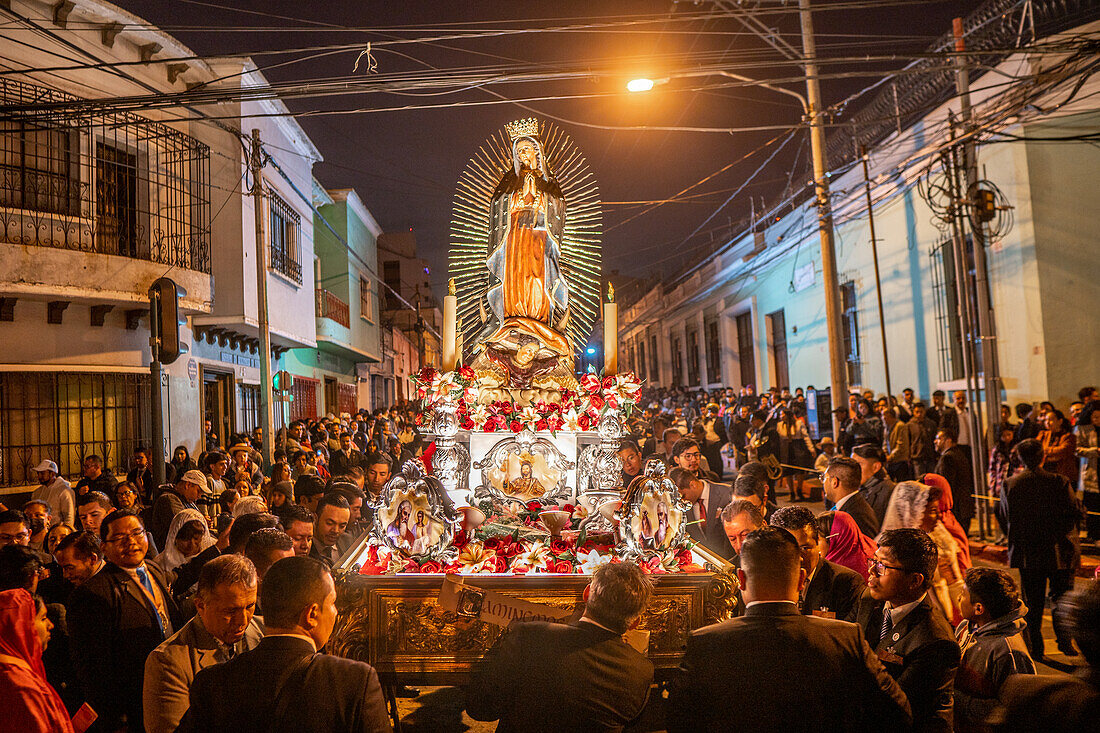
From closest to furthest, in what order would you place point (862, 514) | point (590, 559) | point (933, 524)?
point (933, 524) → point (590, 559) → point (862, 514)

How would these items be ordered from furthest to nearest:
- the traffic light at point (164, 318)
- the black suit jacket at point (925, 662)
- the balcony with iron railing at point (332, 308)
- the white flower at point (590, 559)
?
the balcony with iron railing at point (332, 308) → the traffic light at point (164, 318) → the white flower at point (590, 559) → the black suit jacket at point (925, 662)

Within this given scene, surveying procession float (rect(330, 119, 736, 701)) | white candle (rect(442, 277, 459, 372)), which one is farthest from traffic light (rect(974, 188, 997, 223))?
white candle (rect(442, 277, 459, 372))

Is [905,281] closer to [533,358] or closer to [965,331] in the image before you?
[965,331]

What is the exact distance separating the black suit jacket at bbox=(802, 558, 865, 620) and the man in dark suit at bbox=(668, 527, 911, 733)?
111 cm

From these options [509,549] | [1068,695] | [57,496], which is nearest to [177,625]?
[509,549]

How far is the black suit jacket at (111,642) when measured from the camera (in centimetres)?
351

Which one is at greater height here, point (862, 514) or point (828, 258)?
point (828, 258)

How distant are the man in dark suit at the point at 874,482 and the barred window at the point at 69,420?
35.0 feet

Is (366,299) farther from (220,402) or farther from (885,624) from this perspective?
(885,624)

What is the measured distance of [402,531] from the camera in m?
4.67

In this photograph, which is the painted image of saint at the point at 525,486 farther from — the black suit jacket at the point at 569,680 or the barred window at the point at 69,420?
the barred window at the point at 69,420

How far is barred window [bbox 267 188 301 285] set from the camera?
1670 centimetres

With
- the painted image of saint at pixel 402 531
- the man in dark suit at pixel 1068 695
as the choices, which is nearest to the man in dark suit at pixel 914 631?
the man in dark suit at pixel 1068 695

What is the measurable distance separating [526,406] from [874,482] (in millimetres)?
2792
